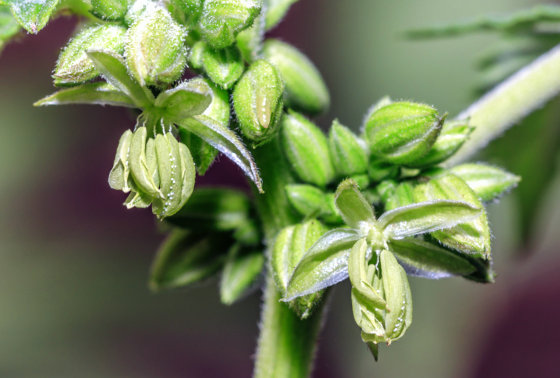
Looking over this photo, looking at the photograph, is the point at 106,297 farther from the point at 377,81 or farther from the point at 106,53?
the point at 106,53

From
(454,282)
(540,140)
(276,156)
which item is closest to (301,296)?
(276,156)

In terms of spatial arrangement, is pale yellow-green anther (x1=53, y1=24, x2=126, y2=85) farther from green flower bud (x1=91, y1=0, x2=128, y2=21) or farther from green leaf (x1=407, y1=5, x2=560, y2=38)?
green leaf (x1=407, y1=5, x2=560, y2=38)

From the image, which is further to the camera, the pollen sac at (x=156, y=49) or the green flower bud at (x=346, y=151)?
the green flower bud at (x=346, y=151)

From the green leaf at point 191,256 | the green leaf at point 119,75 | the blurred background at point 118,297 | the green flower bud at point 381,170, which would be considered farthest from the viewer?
the blurred background at point 118,297

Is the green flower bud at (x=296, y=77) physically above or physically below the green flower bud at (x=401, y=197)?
above

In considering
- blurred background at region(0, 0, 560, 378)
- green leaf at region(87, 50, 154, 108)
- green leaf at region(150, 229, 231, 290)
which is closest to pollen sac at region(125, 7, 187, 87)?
green leaf at region(87, 50, 154, 108)

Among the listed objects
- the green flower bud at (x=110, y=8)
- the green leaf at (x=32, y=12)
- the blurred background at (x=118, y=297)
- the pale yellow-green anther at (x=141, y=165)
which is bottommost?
the blurred background at (x=118, y=297)

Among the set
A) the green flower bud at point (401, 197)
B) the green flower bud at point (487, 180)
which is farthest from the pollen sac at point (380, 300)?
the green flower bud at point (487, 180)

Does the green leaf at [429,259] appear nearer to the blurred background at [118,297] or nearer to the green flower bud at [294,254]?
the green flower bud at [294,254]
